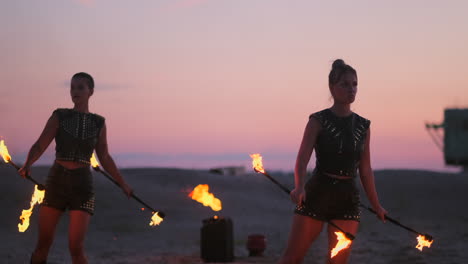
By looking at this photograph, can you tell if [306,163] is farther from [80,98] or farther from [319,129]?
[80,98]

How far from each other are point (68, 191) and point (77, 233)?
0.43 m

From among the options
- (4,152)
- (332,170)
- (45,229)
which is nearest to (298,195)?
(332,170)

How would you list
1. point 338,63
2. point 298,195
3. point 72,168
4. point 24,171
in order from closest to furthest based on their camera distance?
point 298,195, point 338,63, point 24,171, point 72,168

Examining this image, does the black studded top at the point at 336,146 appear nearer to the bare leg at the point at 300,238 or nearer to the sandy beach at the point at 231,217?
the bare leg at the point at 300,238

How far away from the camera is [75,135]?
21.8ft

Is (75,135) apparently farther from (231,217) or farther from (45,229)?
(231,217)

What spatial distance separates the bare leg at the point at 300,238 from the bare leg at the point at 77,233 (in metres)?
2.09

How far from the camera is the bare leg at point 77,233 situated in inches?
250

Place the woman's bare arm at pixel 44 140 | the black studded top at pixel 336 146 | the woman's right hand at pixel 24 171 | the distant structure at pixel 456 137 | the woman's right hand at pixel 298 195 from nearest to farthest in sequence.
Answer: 1. the woman's right hand at pixel 298 195
2. the black studded top at pixel 336 146
3. the woman's right hand at pixel 24 171
4. the woman's bare arm at pixel 44 140
5. the distant structure at pixel 456 137

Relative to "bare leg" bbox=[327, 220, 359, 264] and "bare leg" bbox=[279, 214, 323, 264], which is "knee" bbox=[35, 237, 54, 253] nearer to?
"bare leg" bbox=[279, 214, 323, 264]

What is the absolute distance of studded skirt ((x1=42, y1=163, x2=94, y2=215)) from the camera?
6465 mm

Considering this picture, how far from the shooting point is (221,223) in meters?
12.3

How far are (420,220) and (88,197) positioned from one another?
18131 millimetres

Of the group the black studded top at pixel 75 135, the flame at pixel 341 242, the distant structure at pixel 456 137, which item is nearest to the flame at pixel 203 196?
the black studded top at pixel 75 135
